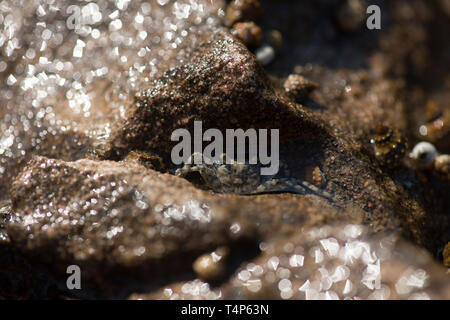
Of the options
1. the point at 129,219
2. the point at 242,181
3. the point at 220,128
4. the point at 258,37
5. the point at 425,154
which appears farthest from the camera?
the point at 258,37

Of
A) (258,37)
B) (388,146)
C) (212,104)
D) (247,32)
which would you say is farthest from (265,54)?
(388,146)

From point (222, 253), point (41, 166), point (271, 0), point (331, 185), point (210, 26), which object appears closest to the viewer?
point (222, 253)

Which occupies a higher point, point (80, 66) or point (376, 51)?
point (376, 51)

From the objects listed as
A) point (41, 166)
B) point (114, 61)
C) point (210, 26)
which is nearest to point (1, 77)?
point (114, 61)

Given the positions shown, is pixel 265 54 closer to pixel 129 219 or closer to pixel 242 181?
pixel 242 181

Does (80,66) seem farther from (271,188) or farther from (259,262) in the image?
(259,262)

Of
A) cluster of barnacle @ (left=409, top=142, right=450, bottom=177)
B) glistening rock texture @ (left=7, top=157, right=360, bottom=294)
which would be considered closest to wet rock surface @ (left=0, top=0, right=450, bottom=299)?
glistening rock texture @ (left=7, top=157, right=360, bottom=294)

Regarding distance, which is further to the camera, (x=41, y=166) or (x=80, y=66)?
(x=80, y=66)
